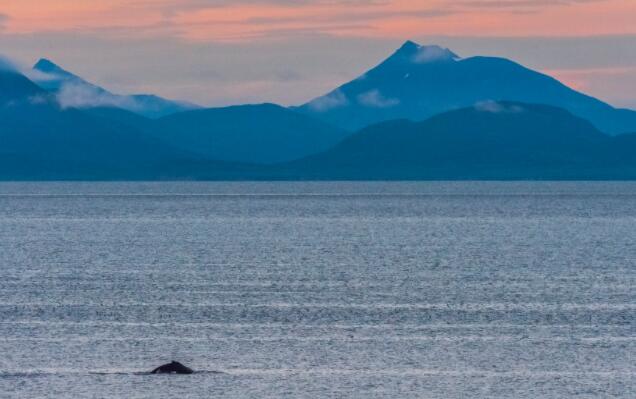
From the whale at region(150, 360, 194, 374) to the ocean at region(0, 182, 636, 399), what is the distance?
26 cm

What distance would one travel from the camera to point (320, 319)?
4125 centimetres

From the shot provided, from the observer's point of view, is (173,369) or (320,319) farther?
(320,319)

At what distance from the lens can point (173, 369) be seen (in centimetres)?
3030

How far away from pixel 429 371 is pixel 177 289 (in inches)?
888

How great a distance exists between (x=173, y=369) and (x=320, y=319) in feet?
37.6

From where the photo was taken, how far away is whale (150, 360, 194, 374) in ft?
99.3

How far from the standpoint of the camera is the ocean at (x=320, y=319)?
2950 centimetres

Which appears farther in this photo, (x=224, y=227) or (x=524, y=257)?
(x=224, y=227)

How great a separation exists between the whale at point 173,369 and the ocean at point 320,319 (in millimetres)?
257

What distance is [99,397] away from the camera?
90.7 feet

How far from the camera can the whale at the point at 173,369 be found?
30.3 metres

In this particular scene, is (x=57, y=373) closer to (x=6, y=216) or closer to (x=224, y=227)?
(x=224, y=227)

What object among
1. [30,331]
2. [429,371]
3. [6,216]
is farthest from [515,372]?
[6,216]

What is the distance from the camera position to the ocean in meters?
29.5
